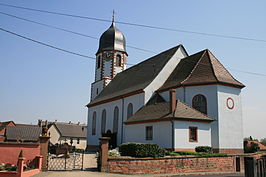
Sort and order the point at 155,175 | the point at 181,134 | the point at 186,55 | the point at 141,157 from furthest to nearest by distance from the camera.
Result: the point at 186,55 < the point at 181,134 < the point at 141,157 < the point at 155,175

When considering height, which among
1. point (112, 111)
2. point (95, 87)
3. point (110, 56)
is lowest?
point (112, 111)

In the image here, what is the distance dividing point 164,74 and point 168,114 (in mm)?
8303

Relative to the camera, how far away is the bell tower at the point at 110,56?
43844mm

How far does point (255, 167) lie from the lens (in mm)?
8297

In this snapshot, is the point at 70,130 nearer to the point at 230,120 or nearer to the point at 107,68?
the point at 107,68

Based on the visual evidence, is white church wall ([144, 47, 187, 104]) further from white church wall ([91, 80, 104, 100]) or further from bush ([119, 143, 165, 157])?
white church wall ([91, 80, 104, 100])

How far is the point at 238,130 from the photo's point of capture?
25.1 metres

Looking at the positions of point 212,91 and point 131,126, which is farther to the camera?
point 131,126

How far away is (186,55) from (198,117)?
37.1 ft

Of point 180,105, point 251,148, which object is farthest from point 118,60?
point 251,148

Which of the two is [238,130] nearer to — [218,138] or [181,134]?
[218,138]

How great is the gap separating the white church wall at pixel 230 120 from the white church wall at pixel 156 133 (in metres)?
5.22

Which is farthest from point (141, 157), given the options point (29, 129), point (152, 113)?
point (29, 129)

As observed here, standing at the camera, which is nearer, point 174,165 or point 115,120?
point 174,165
